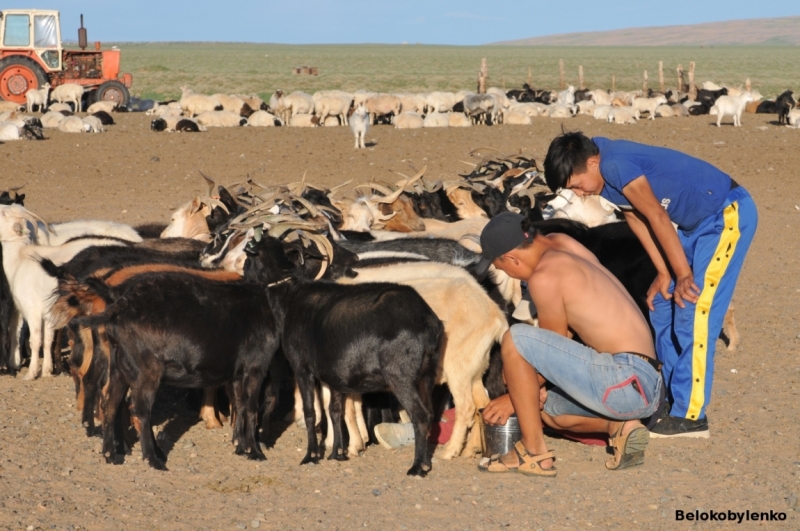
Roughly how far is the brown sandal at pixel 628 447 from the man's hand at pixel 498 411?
606 millimetres

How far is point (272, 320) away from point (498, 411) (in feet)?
4.79

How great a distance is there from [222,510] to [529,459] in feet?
5.49

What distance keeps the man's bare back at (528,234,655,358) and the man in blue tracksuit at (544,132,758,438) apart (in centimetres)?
47

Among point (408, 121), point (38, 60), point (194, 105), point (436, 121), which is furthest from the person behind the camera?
point (38, 60)

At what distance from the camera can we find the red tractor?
32.7 metres

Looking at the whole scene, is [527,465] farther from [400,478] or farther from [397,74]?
[397,74]

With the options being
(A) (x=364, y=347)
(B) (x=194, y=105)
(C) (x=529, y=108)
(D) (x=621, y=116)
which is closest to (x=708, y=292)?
(A) (x=364, y=347)

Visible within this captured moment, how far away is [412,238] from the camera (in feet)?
26.3

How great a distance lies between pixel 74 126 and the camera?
80.1 feet

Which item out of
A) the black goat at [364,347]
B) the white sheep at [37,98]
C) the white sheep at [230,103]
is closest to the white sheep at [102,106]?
the white sheep at [37,98]

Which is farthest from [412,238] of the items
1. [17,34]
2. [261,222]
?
[17,34]

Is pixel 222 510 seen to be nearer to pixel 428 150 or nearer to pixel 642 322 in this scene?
pixel 642 322

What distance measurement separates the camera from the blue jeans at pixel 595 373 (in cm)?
535

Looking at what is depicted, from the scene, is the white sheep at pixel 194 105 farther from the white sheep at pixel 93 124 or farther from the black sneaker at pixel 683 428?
the black sneaker at pixel 683 428
